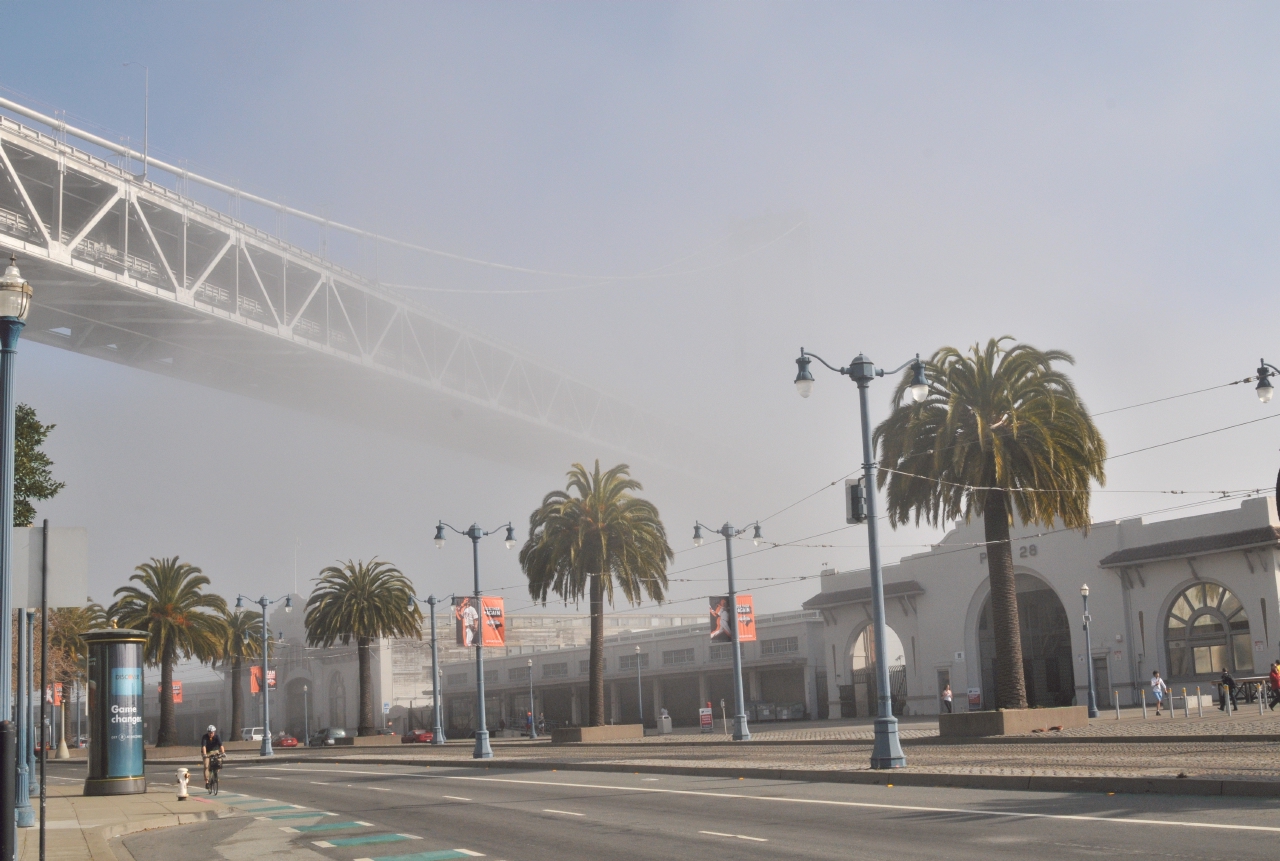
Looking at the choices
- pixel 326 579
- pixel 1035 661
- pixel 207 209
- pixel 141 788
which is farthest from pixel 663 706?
pixel 141 788

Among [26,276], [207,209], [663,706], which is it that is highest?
[207,209]

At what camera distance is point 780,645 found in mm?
79875

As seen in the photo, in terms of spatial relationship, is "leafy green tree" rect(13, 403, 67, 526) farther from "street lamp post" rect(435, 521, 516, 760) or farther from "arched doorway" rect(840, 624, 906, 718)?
"arched doorway" rect(840, 624, 906, 718)

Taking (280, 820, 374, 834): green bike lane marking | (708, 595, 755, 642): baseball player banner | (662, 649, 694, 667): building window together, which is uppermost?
(708, 595, 755, 642): baseball player banner

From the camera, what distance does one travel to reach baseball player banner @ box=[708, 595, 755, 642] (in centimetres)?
4816

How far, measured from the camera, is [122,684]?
3130 cm

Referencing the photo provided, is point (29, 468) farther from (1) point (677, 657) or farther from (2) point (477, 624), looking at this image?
(1) point (677, 657)

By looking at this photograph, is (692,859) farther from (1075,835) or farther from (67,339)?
(67,339)

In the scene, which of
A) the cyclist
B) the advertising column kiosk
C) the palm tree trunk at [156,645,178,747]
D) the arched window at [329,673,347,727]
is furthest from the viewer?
the arched window at [329,673,347,727]

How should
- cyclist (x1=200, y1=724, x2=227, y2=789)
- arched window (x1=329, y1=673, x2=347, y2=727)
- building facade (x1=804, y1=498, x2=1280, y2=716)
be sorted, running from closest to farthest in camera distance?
cyclist (x1=200, y1=724, x2=227, y2=789) < building facade (x1=804, y1=498, x2=1280, y2=716) < arched window (x1=329, y1=673, x2=347, y2=727)

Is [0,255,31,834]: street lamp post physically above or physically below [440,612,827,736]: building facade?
above

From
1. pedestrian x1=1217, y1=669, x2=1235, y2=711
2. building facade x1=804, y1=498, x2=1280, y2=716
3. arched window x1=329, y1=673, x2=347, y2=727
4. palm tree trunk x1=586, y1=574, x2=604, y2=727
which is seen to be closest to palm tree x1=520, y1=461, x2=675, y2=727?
palm tree trunk x1=586, y1=574, x2=604, y2=727

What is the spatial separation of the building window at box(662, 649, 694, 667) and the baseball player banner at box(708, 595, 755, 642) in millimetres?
37682

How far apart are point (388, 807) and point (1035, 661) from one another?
48416mm
